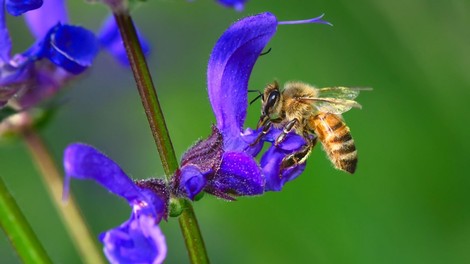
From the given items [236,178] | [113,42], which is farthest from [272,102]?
[113,42]

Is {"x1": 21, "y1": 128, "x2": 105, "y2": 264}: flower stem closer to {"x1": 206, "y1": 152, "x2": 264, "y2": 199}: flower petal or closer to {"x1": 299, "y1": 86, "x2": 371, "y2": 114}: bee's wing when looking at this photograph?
{"x1": 206, "y1": 152, "x2": 264, "y2": 199}: flower petal

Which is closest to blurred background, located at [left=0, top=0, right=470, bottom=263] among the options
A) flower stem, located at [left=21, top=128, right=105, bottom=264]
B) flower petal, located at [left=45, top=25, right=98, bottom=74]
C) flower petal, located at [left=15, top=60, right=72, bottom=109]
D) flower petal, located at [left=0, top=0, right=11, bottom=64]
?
flower stem, located at [left=21, top=128, right=105, bottom=264]

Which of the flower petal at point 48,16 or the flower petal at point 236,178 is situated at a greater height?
the flower petal at point 48,16

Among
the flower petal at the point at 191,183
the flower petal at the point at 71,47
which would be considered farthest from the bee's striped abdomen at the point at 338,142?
the flower petal at the point at 71,47

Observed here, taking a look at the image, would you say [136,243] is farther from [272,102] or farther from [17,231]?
[272,102]

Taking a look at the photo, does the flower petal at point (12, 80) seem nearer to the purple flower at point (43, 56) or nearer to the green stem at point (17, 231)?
the purple flower at point (43, 56)

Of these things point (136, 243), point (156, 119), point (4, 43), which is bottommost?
point (136, 243)
